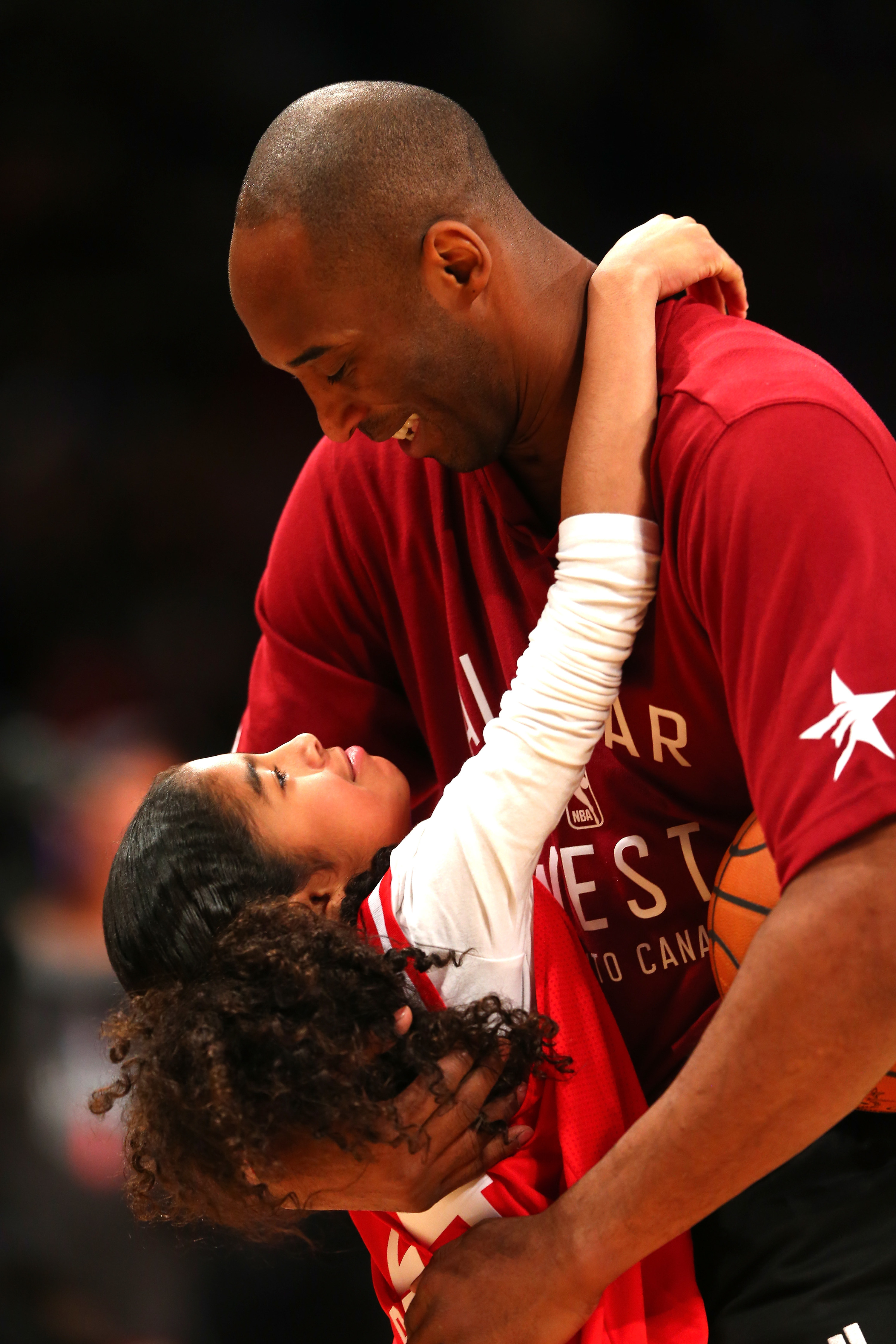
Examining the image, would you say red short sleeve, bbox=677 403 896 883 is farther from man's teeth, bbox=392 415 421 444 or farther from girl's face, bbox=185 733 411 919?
girl's face, bbox=185 733 411 919

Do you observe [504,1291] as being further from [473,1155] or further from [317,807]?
[317,807]

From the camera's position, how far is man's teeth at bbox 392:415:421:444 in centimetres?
127

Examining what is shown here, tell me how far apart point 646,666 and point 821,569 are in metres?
0.28

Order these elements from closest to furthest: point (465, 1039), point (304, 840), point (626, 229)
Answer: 1. point (465, 1039)
2. point (304, 840)
3. point (626, 229)

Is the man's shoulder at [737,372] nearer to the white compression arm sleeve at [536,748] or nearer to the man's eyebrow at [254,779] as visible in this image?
the white compression arm sleeve at [536,748]

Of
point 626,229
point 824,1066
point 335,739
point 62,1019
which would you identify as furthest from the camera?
point 62,1019

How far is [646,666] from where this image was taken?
1.21 meters

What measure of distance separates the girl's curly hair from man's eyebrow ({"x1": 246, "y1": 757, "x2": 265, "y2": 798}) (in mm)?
156

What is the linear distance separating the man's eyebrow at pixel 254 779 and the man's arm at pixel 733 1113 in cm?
49

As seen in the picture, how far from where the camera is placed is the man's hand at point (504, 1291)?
1.07 meters

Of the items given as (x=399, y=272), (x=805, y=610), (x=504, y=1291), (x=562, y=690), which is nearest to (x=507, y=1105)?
(x=504, y=1291)

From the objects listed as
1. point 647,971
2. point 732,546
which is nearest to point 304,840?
point 647,971

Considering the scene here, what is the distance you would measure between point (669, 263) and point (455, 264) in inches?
8.7

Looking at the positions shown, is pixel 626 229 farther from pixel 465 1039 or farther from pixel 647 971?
pixel 465 1039
